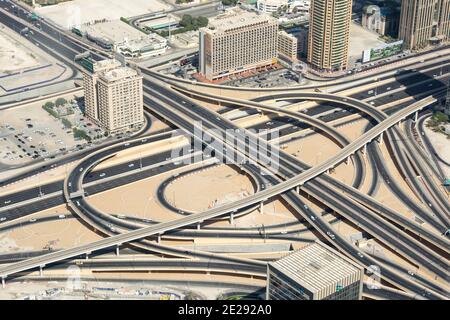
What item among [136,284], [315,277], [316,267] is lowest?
[136,284]

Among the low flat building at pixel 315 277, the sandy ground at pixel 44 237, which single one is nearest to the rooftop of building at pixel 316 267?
the low flat building at pixel 315 277

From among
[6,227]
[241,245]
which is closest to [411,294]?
[241,245]

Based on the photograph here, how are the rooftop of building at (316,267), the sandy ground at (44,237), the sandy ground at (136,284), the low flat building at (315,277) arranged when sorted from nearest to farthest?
1. the low flat building at (315,277)
2. the rooftop of building at (316,267)
3. the sandy ground at (136,284)
4. the sandy ground at (44,237)

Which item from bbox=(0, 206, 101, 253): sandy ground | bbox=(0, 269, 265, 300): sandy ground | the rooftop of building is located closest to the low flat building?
the rooftop of building

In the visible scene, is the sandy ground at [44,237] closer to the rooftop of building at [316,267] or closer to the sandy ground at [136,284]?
the sandy ground at [136,284]

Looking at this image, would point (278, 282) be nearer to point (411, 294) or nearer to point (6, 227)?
point (411, 294)

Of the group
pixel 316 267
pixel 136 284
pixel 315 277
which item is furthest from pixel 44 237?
pixel 315 277

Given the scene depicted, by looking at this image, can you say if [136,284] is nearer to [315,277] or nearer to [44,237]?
[44,237]

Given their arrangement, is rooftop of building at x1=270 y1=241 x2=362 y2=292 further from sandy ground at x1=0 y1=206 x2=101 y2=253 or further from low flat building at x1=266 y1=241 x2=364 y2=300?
sandy ground at x1=0 y1=206 x2=101 y2=253
